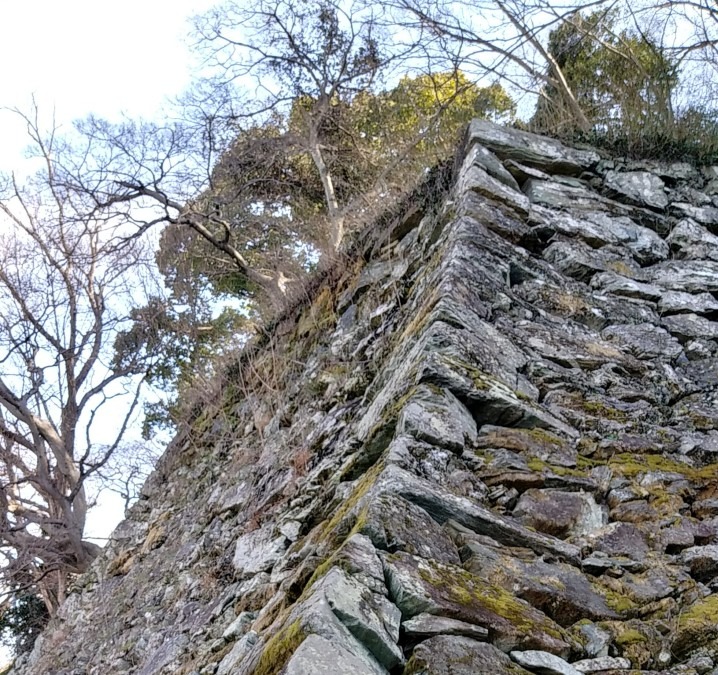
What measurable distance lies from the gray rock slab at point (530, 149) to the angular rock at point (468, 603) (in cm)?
319

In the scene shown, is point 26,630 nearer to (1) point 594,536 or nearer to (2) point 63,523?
(2) point 63,523

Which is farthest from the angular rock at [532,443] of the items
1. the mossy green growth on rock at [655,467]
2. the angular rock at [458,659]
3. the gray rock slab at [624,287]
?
the gray rock slab at [624,287]

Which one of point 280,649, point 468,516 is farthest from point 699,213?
point 280,649

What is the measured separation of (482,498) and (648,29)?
5.59 m

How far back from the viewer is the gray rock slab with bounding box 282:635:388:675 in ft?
4.45

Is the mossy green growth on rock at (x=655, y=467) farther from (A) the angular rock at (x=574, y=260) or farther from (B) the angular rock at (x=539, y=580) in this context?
(A) the angular rock at (x=574, y=260)

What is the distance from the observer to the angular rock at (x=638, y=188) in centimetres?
438

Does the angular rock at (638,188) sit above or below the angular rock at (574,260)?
above

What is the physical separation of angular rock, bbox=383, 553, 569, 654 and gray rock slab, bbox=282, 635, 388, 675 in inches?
7.8

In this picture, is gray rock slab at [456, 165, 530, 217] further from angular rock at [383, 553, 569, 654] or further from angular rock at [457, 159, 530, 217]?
angular rock at [383, 553, 569, 654]

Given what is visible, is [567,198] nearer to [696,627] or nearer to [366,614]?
[696,627]

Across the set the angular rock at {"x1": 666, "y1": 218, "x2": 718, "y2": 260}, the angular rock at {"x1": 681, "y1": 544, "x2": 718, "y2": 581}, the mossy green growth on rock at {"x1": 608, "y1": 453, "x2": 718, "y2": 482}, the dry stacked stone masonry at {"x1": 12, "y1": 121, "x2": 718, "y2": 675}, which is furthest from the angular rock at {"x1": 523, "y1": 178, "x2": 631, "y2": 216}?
the angular rock at {"x1": 681, "y1": 544, "x2": 718, "y2": 581}

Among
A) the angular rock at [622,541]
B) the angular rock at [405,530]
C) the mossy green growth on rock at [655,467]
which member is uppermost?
the mossy green growth on rock at [655,467]

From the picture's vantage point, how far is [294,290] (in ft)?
19.6
